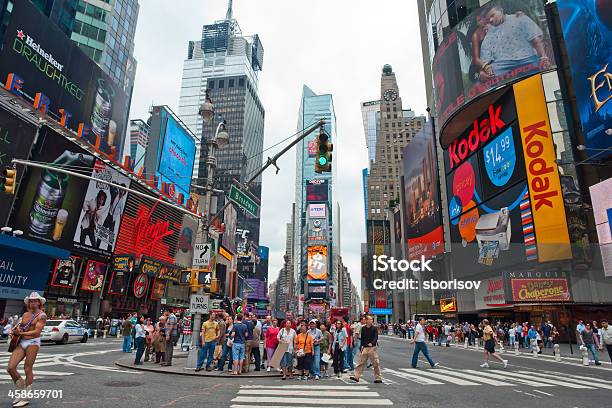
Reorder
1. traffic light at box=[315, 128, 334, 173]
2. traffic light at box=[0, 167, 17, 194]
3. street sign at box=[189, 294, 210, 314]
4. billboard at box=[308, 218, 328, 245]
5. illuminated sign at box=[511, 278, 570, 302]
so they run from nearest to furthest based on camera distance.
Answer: traffic light at box=[315, 128, 334, 173], traffic light at box=[0, 167, 17, 194], street sign at box=[189, 294, 210, 314], illuminated sign at box=[511, 278, 570, 302], billboard at box=[308, 218, 328, 245]

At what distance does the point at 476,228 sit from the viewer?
49.6 meters

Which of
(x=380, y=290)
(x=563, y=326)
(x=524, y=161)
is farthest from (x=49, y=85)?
(x=380, y=290)

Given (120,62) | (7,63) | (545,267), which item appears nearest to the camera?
(7,63)

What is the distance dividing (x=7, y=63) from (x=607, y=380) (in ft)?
125

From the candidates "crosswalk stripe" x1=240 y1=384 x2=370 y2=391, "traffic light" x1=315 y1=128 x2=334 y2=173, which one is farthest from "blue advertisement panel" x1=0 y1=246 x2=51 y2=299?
"traffic light" x1=315 y1=128 x2=334 y2=173

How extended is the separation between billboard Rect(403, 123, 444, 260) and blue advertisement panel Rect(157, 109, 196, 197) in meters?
40.2

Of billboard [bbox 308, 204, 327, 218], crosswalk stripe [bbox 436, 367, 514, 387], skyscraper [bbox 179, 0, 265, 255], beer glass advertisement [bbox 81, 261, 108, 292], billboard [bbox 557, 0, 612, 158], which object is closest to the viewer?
crosswalk stripe [bbox 436, 367, 514, 387]

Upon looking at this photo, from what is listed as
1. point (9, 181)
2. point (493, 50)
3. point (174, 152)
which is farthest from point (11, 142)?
point (493, 50)

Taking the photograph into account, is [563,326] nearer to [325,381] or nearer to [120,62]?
[325,381]

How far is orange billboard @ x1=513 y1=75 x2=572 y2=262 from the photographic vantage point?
1427 inches

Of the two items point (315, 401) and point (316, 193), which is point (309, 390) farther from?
point (316, 193)

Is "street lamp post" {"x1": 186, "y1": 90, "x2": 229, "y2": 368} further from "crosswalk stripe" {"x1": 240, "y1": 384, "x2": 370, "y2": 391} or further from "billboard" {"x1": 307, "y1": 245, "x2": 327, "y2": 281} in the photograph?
"billboard" {"x1": 307, "y1": 245, "x2": 327, "y2": 281}

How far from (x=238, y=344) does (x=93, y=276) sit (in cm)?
3147

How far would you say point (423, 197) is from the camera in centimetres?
7256
